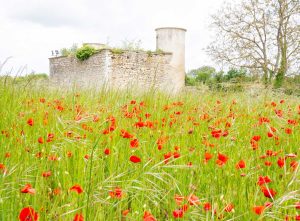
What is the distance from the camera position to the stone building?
58.3 feet

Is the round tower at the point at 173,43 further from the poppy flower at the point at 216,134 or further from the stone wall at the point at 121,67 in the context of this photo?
the poppy flower at the point at 216,134

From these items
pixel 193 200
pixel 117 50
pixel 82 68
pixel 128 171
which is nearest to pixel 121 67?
pixel 117 50

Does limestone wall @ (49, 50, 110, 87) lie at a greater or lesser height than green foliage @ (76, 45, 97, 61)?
lesser

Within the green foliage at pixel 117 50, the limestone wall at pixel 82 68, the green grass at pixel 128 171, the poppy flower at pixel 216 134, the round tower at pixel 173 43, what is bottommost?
the green grass at pixel 128 171

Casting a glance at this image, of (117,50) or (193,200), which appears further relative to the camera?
(117,50)

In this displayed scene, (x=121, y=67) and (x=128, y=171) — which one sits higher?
(x=121, y=67)

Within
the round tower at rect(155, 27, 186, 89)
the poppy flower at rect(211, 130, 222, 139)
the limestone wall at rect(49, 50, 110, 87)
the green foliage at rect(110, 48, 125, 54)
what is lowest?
the poppy flower at rect(211, 130, 222, 139)

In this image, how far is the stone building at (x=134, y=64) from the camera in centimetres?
1778

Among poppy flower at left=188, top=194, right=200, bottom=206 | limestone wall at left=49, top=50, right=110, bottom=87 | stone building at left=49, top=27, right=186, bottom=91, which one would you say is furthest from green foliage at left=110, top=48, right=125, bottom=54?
poppy flower at left=188, top=194, right=200, bottom=206

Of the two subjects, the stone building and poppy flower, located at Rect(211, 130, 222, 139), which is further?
the stone building

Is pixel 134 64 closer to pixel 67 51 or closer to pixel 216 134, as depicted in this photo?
pixel 67 51

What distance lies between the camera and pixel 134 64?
18.6 meters

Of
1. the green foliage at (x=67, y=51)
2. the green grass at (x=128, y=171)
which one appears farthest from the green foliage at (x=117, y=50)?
the green grass at (x=128, y=171)

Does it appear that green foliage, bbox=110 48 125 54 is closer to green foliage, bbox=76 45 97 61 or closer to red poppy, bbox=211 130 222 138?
green foliage, bbox=76 45 97 61
